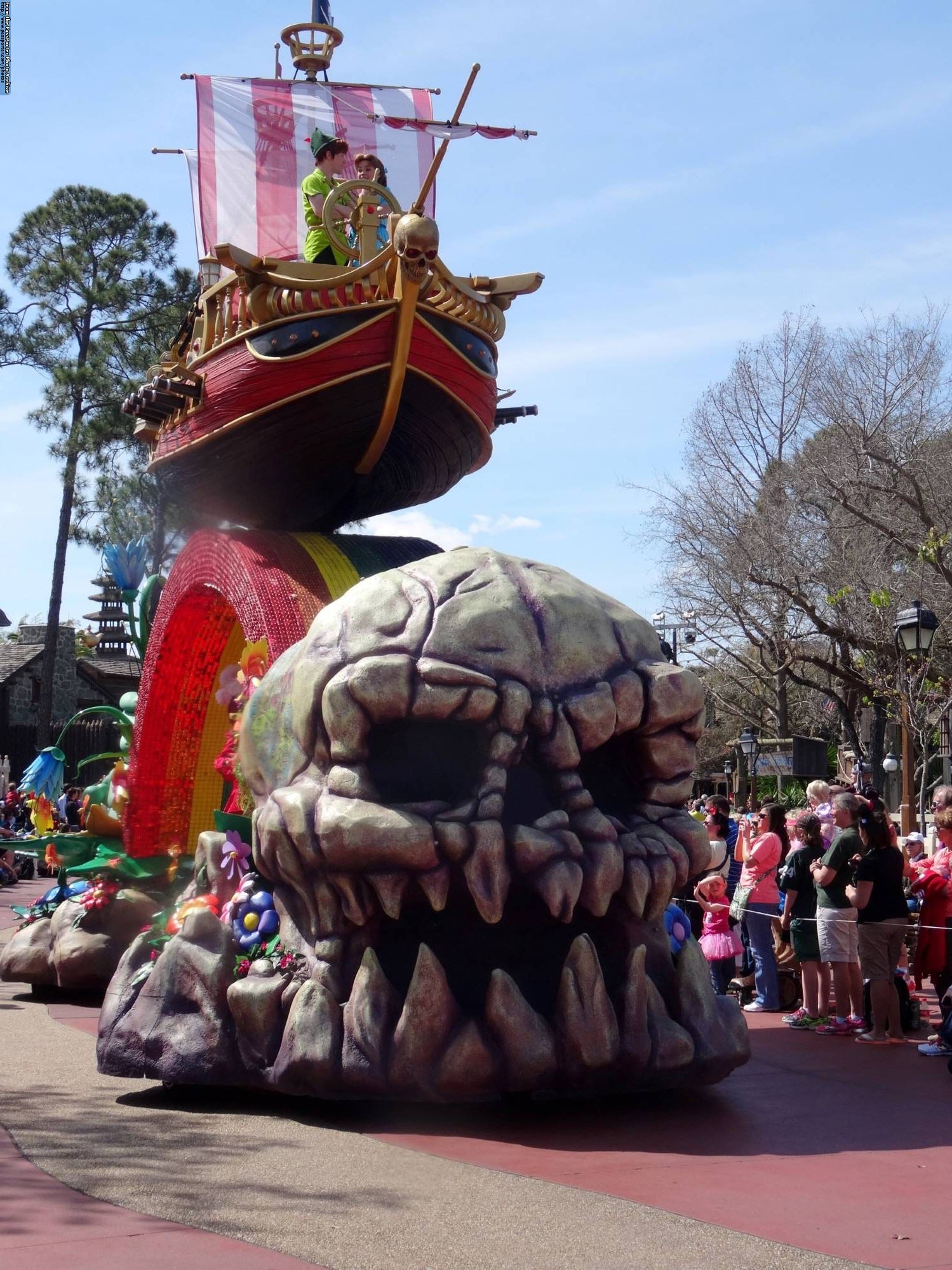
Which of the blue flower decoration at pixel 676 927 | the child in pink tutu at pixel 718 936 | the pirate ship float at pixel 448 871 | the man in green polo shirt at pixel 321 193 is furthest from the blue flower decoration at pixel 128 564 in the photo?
the blue flower decoration at pixel 676 927

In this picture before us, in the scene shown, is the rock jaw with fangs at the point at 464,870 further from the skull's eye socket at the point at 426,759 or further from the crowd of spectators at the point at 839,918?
the crowd of spectators at the point at 839,918

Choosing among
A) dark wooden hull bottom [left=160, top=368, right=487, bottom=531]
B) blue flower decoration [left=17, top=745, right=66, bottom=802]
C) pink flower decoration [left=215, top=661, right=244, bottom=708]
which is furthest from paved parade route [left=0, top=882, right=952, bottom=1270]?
blue flower decoration [left=17, top=745, right=66, bottom=802]

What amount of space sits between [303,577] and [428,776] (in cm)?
286

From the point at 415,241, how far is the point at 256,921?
4371mm

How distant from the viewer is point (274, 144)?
16.5 m

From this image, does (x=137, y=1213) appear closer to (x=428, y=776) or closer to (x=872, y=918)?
(x=428, y=776)

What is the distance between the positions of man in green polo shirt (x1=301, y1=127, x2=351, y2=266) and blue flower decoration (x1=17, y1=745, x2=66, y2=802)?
5551mm

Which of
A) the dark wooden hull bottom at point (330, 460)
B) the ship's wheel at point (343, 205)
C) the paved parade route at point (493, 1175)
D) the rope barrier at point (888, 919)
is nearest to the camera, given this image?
the paved parade route at point (493, 1175)

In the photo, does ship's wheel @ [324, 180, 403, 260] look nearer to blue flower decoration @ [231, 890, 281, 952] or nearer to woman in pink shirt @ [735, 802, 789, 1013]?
blue flower decoration @ [231, 890, 281, 952]

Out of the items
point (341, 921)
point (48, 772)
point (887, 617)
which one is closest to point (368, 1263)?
point (341, 921)

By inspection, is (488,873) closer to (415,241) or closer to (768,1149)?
(768,1149)

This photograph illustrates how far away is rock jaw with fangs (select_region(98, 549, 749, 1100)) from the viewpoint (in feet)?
19.5

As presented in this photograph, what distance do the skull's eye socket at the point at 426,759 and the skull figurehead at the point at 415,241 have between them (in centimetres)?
360

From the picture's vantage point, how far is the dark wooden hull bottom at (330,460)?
9.22m
